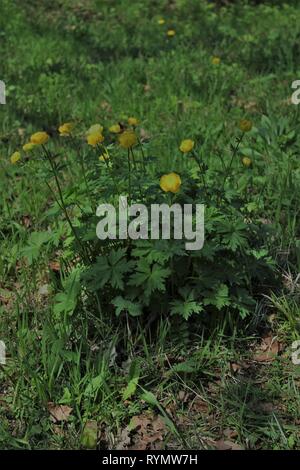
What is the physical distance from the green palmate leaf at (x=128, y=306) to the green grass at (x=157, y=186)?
10 cm

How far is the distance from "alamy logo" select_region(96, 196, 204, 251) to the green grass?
196 mm

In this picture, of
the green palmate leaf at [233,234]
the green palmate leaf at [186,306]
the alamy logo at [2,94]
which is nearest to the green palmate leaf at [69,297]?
the green palmate leaf at [186,306]

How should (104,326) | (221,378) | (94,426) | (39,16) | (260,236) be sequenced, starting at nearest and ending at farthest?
1. (94,426)
2. (221,378)
3. (104,326)
4. (260,236)
5. (39,16)

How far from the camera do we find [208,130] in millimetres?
3783

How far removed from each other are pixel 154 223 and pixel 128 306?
1.18ft

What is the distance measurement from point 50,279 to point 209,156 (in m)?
1.37

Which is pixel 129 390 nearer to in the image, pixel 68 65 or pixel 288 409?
pixel 288 409

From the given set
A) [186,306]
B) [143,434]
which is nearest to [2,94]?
[186,306]

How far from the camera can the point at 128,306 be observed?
7.54 feet

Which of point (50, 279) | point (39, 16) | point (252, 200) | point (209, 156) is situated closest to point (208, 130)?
point (209, 156)

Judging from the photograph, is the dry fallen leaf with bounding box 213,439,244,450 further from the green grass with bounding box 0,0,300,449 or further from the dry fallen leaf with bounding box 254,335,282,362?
the dry fallen leaf with bounding box 254,335,282,362

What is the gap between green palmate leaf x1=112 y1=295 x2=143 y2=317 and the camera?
2.28 meters

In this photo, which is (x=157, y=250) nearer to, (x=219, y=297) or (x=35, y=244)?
(x=219, y=297)

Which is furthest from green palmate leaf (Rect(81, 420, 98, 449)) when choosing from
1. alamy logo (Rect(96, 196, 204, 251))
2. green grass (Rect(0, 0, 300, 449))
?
alamy logo (Rect(96, 196, 204, 251))
